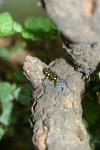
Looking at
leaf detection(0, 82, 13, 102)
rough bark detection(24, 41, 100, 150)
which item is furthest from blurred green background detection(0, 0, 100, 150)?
rough bark detection(24, 41, 100, 150)

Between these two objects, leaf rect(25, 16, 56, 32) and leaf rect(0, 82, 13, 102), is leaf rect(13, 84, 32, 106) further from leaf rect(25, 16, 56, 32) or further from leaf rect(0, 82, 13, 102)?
leaf rect(25, 16, 56, 32)

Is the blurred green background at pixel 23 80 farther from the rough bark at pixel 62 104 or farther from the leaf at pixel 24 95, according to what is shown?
the rough bark at pixel 62 104

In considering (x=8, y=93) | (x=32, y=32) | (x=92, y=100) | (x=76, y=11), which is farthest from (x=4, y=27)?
(x=76, y=11)

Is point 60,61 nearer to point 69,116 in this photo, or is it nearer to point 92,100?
point 69,116

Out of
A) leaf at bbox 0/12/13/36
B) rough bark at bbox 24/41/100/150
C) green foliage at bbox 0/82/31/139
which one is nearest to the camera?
rough bark at bbox 24/41/100/150

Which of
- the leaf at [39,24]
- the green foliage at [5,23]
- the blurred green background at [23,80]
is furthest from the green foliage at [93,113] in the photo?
the green foliage at [5,23]

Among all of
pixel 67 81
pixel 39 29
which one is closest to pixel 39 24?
pixel 39 29
